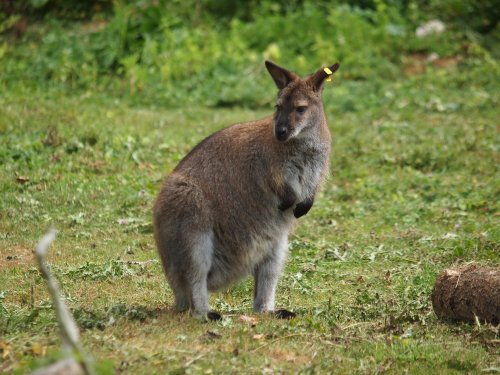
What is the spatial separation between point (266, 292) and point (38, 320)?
165 cm

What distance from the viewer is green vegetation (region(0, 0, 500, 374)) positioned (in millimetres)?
5629

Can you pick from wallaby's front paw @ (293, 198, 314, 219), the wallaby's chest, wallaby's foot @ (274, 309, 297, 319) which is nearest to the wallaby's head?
the wallaby's chest

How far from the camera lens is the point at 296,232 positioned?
919cm

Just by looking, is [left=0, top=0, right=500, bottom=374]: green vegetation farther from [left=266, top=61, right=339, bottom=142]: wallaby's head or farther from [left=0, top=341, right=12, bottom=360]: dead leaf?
[left=266, top=61, right=339, bottom=142]: wallaby's head

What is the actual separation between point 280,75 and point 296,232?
2.53 meters

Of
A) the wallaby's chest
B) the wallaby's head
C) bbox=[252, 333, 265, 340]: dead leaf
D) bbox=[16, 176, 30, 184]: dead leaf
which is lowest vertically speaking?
bbox=[252, 333, 265, 340]: dead leaf

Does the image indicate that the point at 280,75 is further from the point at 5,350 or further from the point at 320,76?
the point at 5,350

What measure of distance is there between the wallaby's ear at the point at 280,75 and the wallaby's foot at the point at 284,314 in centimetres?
176

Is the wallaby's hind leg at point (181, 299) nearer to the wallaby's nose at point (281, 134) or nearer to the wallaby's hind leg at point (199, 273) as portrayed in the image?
the wallaby's hind leg at point (199, 273)

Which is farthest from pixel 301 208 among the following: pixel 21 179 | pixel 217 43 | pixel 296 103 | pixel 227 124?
pixel 217 43

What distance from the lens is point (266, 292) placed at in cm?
664

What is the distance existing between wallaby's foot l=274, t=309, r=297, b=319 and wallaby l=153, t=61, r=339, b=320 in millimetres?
13

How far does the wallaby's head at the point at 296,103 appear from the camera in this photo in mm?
6711

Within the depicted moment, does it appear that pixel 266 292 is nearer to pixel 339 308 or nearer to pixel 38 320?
pixel 339 308
